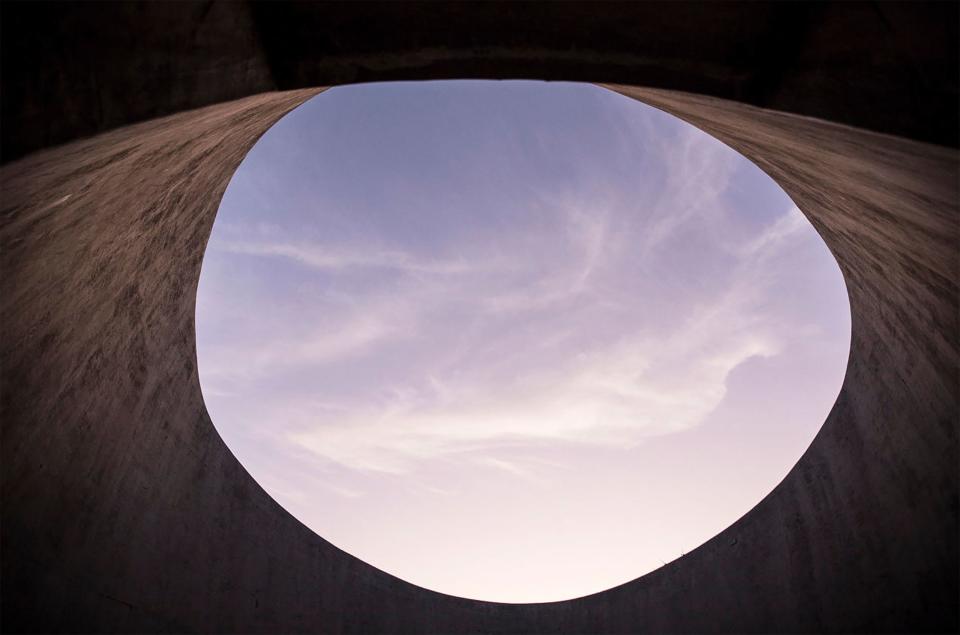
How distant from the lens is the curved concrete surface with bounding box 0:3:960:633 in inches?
108

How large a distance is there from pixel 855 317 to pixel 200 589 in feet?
25.8

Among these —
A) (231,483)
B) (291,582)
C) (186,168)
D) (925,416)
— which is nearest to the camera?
(186,168)

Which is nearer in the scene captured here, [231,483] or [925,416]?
[925,416]

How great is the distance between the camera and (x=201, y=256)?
6.80 m

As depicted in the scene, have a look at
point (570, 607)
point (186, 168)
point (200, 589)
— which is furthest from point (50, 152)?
point (570, 607)

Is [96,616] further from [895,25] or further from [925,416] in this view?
[925,416]

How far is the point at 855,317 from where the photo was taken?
672cm

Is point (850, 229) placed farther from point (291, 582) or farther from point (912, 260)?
point (291, 582)

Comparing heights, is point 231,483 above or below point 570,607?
above

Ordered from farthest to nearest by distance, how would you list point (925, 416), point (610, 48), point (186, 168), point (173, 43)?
point (925, 416) → point (186, 168) → point (610, 48) → point (173, 43)

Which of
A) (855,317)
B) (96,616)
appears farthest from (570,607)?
(96,616)

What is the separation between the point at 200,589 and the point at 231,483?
1306 mm

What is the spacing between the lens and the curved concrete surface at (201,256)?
9.04 feet

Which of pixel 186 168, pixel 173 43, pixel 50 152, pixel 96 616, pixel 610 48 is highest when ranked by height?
pixel 186 168
